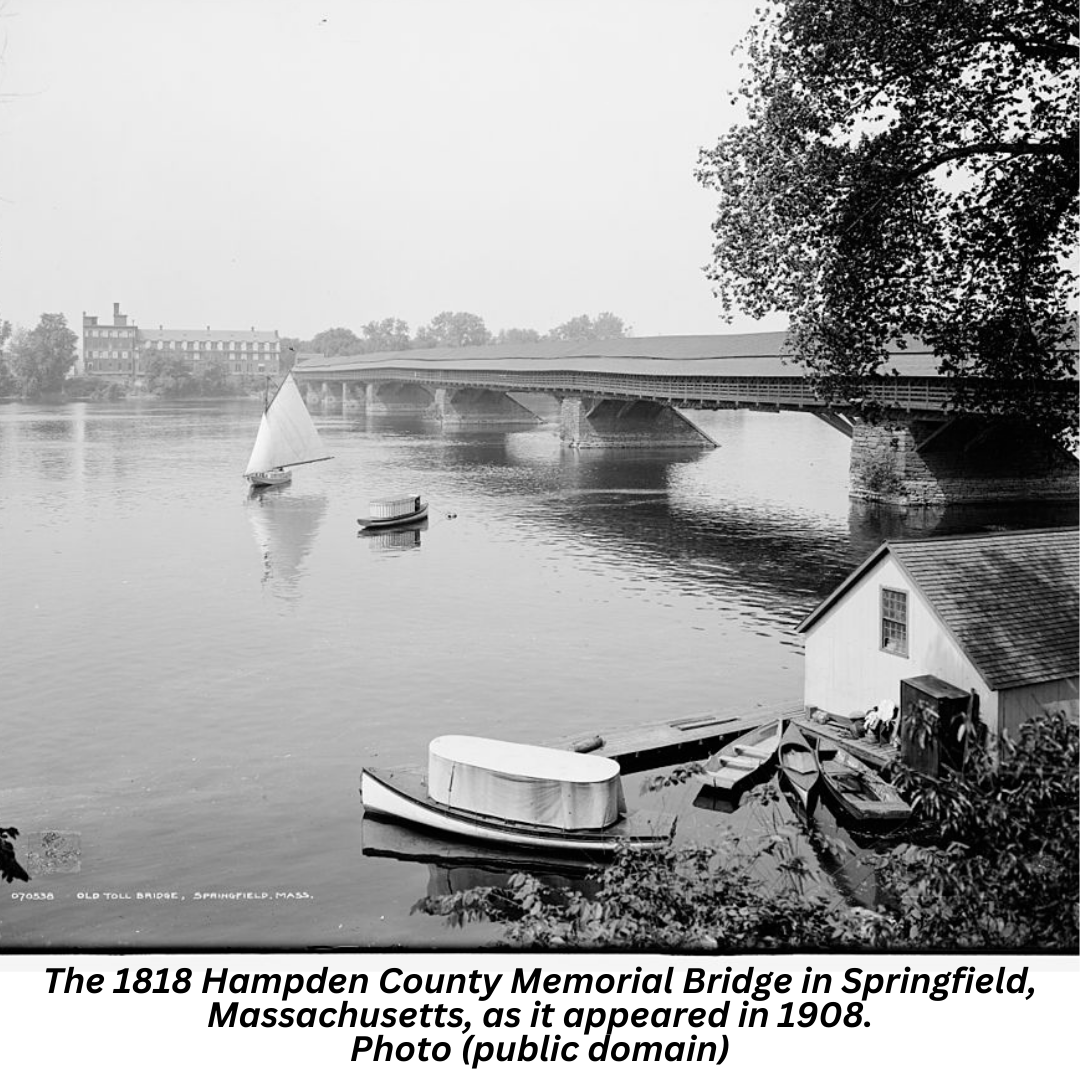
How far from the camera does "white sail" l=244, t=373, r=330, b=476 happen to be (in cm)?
5041

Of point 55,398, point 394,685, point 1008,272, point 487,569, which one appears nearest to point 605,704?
point 394,685

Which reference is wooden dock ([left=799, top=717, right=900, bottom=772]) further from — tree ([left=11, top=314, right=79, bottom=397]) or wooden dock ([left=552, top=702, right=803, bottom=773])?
tree ([left=11, top=314, right=79, bottom=397])

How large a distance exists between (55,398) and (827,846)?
27426mm

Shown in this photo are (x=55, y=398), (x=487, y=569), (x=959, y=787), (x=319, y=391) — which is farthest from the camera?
(x=319, y=391)

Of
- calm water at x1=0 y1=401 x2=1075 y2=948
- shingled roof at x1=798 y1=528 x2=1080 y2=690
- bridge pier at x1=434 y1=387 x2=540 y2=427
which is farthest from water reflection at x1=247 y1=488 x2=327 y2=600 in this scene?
shingled roof at x1=798 y1=528 x2=1080 y2=690

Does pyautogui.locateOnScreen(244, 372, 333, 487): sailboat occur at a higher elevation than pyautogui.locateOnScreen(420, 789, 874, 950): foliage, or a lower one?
higher

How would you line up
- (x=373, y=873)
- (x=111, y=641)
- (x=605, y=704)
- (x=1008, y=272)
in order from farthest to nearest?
(x=111, y=641) < (x=605, y=704) < (x=1008, y=272) < (x=373, y=873)

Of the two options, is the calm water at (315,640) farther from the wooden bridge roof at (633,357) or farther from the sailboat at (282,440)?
the wooden bridge roof at (633,357)

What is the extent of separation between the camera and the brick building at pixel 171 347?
25.8m

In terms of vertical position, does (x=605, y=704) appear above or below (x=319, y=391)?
below

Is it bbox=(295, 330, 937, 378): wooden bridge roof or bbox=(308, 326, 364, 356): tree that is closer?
bbox=(295, 330, 937, 378): wooden bridge roof

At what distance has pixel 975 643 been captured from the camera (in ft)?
47.0

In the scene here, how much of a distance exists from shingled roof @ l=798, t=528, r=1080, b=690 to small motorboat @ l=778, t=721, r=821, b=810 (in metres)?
2.34
